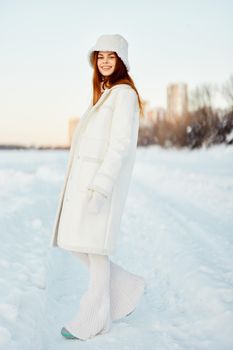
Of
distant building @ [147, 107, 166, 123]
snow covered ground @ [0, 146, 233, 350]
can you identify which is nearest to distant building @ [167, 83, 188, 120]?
distant building @ [147, 107, 166, 123]

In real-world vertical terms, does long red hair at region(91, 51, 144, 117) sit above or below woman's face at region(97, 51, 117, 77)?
below

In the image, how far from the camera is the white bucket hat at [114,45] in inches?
125

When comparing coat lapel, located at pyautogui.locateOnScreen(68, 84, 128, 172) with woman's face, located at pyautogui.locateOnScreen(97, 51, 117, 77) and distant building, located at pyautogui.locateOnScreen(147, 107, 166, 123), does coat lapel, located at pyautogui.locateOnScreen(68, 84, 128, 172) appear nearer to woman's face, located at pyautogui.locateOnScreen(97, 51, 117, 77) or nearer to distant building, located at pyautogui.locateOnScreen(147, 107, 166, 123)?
woman's face, located at pyautogui.locateOnScreen(97, 51, 117, 77)

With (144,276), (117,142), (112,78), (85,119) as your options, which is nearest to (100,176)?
(117,142)

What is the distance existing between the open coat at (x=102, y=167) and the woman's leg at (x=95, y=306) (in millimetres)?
164

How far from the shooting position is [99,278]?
3225mm

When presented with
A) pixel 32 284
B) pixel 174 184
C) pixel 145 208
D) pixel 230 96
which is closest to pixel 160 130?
pixel 230 96

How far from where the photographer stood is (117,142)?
3004mm

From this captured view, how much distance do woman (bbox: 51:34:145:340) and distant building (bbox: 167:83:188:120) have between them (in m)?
49.6

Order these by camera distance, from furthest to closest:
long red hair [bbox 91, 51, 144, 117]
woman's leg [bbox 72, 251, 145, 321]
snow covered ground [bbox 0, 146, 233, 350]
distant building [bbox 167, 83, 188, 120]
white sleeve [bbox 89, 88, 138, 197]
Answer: distant building [bbox 167, 83, 188, 120], woman's leg [bbox 72, 251, 145, 321], long red hair [bbox 91, 51, 144, 117], snow covered ground [bbox 0, 146, 233, 350], white sleeve [bbox 89, 88, 138, 197]

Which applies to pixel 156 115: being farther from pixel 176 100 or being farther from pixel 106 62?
pixel 106 62

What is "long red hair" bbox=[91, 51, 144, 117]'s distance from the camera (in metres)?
3.24

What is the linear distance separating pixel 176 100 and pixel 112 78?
190ft

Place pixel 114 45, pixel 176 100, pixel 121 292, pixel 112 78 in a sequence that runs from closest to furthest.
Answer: pixel 114 45 < pixel 112 78 < pixel 121 292 < pixel 176 100
